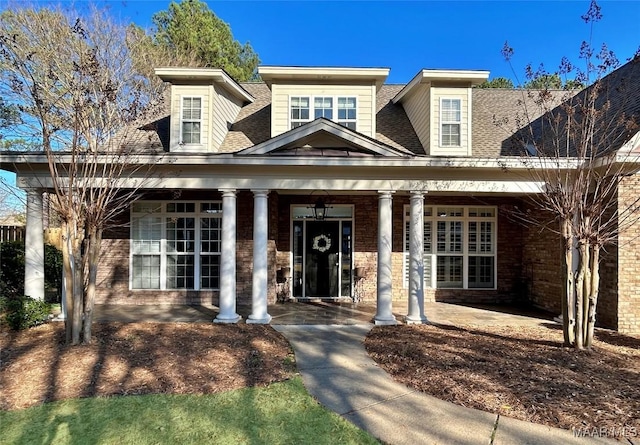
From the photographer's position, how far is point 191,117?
8.72 m

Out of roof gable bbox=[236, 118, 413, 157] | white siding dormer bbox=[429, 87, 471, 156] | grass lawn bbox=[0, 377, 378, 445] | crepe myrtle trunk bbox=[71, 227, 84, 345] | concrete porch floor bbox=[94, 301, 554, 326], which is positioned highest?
white siding dormer bbox=[429, 87, 471, 156]

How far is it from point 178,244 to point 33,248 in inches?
121

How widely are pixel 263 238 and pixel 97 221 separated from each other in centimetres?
292

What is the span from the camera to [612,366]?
5133 mm

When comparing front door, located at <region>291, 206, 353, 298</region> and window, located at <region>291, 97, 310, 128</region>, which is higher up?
window, located at <region>291, 97, 310, 128</region>

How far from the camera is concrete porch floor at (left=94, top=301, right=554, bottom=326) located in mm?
7855

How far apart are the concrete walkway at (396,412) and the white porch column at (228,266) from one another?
7.79 feet

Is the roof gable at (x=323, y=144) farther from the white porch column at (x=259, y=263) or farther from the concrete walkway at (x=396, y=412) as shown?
the concrete walkway at (x=396, y=412)

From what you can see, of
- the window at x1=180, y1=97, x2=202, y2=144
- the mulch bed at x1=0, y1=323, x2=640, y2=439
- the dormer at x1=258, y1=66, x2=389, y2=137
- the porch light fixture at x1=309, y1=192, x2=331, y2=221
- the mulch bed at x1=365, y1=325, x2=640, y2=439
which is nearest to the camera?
the mulch bed at x1=365, y1=325, x2=640, y2=439

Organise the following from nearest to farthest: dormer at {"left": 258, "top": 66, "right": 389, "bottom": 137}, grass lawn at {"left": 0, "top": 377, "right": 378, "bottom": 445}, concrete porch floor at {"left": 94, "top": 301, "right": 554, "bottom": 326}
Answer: grass lawn at {"left": 0, "top": 377, "right": 378, "bottom": 445} → concrete porch floor at {"left": 94, "top": 301, "right": 554, "bottom": 326} → dormer at {"left": 258, "top": 66, "right": 389, "bottom": 137}

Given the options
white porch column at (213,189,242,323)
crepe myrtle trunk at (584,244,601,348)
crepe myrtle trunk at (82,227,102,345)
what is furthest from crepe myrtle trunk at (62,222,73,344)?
crepe myrtle trunk at (584,244,601,348)

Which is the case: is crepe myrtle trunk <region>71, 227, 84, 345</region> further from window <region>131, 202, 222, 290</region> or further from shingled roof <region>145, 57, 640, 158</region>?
window <region>131, 202, 222, 290</region>

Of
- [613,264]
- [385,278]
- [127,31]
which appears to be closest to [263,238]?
[385,278]

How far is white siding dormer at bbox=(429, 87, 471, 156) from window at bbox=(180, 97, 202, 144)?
5473mm
